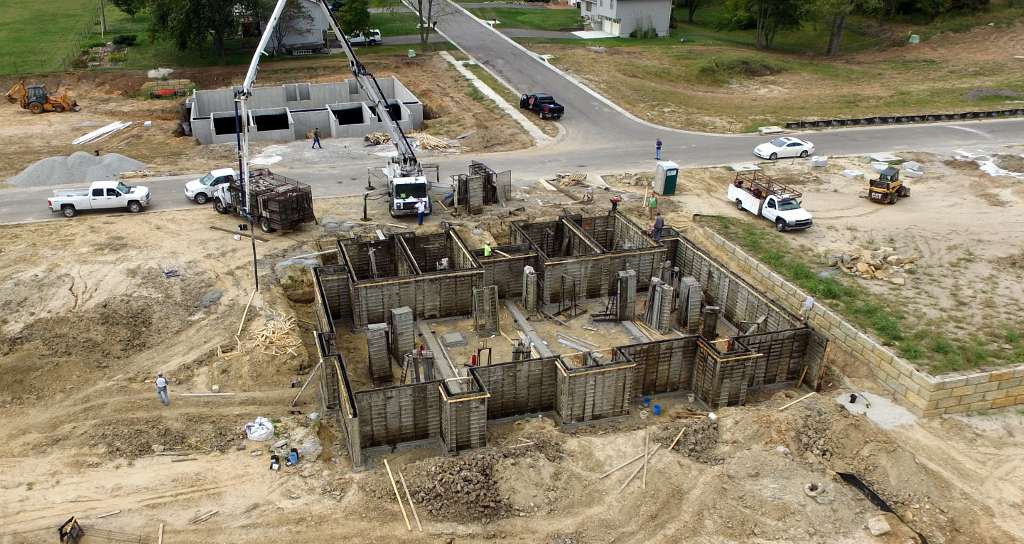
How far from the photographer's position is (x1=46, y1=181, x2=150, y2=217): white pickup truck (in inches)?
1316

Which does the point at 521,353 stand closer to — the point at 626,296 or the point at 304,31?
the point at 626,296

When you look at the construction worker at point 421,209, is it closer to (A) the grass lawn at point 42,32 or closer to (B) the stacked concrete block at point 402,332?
(B) the stacked concrete block at point 402,332

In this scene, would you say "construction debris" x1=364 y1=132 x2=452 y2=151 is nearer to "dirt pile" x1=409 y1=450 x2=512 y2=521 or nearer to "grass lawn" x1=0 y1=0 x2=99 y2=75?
"dirt pile" x1=409 y1=450 x2=512 y2=521

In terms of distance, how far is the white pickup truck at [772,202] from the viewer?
3259 cm

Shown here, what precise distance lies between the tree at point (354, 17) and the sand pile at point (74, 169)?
29706 millimetres

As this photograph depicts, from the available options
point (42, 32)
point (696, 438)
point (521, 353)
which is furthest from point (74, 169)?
point (42, 32)

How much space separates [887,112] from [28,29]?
261 feet

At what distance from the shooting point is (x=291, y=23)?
67.1 m

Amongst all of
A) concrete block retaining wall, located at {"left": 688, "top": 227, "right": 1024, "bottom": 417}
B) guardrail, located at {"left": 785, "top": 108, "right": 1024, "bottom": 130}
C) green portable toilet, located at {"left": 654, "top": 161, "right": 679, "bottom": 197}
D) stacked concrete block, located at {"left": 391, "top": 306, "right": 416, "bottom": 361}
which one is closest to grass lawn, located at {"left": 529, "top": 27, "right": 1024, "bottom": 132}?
guardrail, located at {"left": 785, "top": 108, "right": 1024, "bottom": 130}

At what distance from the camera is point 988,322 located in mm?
25047

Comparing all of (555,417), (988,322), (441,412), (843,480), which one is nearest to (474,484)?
(441,412)

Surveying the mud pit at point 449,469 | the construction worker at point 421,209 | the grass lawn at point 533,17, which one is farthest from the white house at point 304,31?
the mud pit at point 449,469

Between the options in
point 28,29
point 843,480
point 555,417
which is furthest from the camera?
point 28,29

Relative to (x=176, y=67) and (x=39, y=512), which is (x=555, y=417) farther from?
(x=176, y=67)
